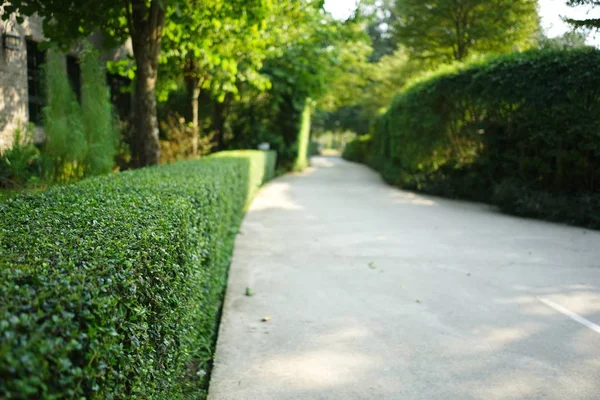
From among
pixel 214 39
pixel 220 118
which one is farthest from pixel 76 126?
pixel 220 118

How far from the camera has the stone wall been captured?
25.0 ft

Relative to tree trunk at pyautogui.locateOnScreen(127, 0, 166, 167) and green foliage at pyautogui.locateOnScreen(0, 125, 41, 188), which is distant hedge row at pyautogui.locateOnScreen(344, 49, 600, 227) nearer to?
tree trunk at pyautogui.locateOnScreen(127, 0, 166, 167)

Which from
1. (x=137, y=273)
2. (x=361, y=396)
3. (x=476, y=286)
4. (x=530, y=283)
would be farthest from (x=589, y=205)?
(x=137, y=273)

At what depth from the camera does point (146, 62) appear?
7.53 m

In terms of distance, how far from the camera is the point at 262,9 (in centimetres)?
725

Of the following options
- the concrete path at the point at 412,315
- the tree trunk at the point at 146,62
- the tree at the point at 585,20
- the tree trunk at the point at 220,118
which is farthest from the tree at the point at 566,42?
the tree trunk at the point at 220,118

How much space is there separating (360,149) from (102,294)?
36.0 m

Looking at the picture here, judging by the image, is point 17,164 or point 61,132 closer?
point 17,164

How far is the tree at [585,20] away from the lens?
8039 millimetres

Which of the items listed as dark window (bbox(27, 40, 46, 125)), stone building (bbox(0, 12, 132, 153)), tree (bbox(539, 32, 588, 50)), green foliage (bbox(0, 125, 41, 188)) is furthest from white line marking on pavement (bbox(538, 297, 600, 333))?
dark window (bbox(27, 40, 46, 125))

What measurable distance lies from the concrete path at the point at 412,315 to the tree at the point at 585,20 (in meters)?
3.73

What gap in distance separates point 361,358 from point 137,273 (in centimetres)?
220

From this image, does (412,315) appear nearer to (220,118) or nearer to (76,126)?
(76,126)

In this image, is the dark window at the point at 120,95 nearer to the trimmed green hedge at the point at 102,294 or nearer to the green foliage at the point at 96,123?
the green foliage at the point at 96,123
